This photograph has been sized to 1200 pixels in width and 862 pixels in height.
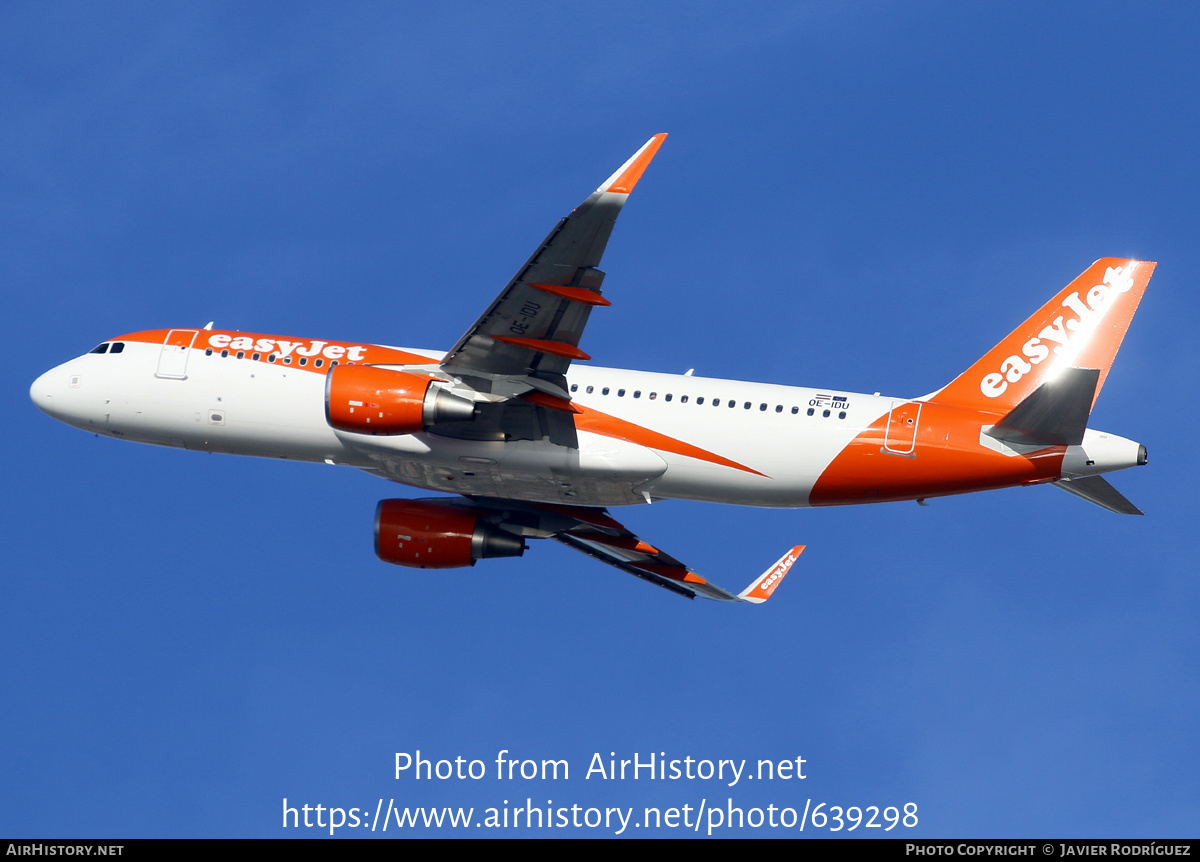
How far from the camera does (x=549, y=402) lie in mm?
32219

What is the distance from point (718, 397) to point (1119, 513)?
10.8 meters

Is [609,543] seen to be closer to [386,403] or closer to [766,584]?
[766,584]

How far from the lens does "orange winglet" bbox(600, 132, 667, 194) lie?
25.9 metres

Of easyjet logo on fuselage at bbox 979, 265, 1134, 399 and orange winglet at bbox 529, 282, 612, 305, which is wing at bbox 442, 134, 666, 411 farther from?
easyjet logo on fuselage at bbox 979, 265, 1134, 399

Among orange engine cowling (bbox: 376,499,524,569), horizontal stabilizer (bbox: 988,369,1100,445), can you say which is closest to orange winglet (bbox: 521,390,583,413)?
orange engine cowling (bbox: 376,499,524,569)

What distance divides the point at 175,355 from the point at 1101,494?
2560 cm

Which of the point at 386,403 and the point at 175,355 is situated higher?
the point at 175,355

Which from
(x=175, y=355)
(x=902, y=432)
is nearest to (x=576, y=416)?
(x=902, y=432)

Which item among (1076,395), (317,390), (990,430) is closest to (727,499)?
(990,430)

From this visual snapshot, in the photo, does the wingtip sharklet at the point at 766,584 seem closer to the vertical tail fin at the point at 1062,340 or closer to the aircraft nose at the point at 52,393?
the vertical tail fin at the point at 1062,340

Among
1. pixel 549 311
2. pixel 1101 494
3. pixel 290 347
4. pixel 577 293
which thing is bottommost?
pixel 1101 494

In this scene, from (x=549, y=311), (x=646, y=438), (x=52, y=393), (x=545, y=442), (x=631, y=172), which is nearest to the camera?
(x=631, y=172)

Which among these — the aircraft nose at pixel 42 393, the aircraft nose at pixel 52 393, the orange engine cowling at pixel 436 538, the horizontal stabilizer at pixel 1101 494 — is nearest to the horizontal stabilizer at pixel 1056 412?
the horizontal stabilizer at pixel 1101 494

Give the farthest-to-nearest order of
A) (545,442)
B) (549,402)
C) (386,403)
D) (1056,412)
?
(545,442) → (549,402) → (386,403) → (1056,412)
